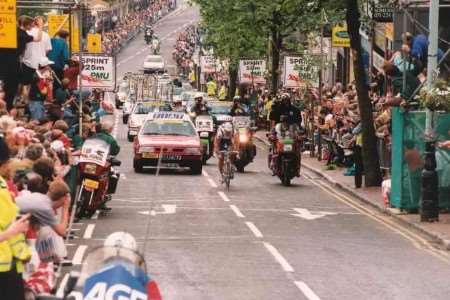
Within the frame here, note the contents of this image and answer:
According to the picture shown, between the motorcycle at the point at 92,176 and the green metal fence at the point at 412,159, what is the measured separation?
5681 mm

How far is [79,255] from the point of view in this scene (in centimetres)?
2123

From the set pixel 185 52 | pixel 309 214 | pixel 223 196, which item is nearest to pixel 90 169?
pixel 309 214

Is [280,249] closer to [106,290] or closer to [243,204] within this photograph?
[243,204]

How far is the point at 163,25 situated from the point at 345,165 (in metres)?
127

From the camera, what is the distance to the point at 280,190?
3456cm

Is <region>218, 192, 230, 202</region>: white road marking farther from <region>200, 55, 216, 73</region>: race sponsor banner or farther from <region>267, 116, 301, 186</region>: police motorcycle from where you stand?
<region>200, 55, 216, 73</region>: race sponsor banner

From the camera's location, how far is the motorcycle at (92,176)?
87.9 ft

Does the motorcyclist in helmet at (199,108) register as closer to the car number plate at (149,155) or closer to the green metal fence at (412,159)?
the car number plate at (149,155)

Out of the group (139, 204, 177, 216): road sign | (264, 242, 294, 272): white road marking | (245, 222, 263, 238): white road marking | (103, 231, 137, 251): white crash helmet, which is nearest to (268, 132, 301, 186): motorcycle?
(139, 204, 177, 216): road sign

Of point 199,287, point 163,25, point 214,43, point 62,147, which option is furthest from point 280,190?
point 163,25

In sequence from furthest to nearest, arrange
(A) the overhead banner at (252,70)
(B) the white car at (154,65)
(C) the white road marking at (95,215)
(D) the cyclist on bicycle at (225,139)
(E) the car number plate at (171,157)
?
(B) the white car at (154,65), (A) the overhead banner at (252,70), (E) the car number plate at (171,157), (D) the cyclist on bicycle at (225,139), (C) the white road marking at (95,215)

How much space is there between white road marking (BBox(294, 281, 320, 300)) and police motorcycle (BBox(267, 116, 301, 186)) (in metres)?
16.7

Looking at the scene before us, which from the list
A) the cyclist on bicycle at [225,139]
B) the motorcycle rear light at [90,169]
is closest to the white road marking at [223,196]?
the cyclist on bicycle at [225,139]

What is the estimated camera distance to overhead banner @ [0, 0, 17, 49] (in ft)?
88.2
